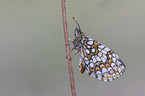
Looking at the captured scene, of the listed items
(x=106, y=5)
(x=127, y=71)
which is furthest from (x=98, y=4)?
(x=127, y=71)

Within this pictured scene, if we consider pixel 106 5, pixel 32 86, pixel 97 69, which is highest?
pixel 106 5

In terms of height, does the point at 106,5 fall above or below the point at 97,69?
above

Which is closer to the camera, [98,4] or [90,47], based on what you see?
[90,47]

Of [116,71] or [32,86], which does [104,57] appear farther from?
[32,86]
